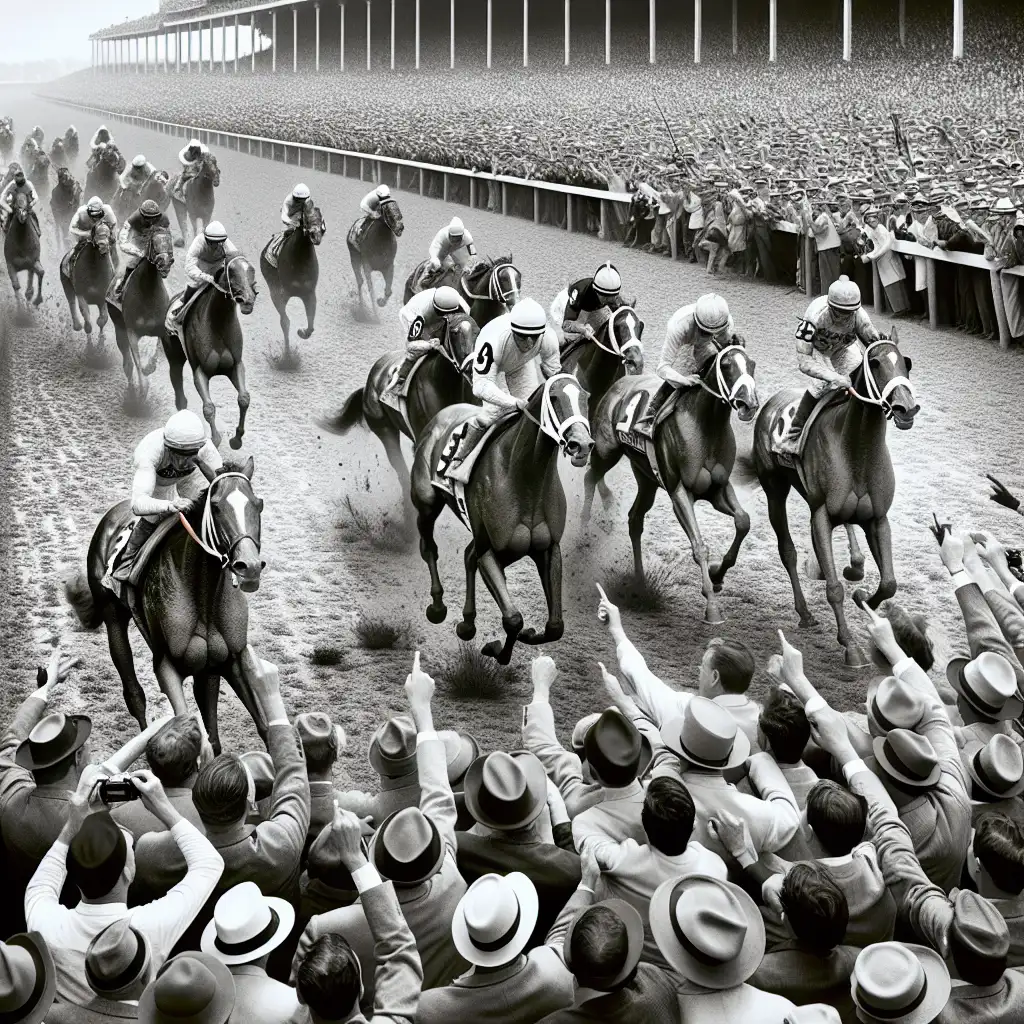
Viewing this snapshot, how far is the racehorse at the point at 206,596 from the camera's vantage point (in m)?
5.82

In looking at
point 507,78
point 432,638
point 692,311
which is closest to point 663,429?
point 692,311

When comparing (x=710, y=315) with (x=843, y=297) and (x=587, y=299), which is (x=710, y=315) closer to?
(x=843, y=297)

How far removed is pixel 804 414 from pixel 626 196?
532 inches

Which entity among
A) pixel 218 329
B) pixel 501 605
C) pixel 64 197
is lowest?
pixel 501 605

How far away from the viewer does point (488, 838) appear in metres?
3.87

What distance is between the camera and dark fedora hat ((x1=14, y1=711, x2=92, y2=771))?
4434 millimetres

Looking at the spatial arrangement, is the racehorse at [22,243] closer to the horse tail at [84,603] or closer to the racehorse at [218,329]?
the racehorse at [218,329]

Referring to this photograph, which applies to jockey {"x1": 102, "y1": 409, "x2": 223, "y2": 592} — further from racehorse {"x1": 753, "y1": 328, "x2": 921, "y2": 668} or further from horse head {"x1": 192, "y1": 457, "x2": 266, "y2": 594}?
racehorse {"x1": 753, "y1": 328, "x2": 921, "y2": 668}

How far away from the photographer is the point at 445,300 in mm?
9648

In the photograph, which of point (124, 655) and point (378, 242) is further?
point (378, 242)

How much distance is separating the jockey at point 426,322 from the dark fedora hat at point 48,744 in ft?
18.0

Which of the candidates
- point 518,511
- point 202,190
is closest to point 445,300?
point 518,511

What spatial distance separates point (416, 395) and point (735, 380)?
8.80 feet

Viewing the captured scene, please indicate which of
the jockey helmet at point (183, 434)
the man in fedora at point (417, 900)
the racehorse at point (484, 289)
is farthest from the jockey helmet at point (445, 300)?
the man in fedora at point (417, 900)
